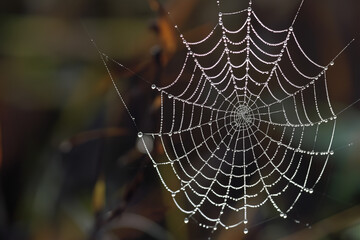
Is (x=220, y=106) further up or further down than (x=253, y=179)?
further up

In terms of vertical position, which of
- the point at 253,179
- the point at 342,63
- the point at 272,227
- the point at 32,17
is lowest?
the point at 272,227

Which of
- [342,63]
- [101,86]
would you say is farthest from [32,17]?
[342,63]

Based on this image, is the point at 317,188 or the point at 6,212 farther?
the point at 317,188

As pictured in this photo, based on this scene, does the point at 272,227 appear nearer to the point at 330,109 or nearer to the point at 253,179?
the point at 253,179

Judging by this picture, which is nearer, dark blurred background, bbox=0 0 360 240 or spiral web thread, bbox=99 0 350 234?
dark blurred background, bbox=0 0 360 240

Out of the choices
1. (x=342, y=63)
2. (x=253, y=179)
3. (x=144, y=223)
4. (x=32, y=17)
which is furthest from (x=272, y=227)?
(x=32, y=17)

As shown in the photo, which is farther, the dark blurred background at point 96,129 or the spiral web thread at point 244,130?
the spiral web thread at point 244,130
